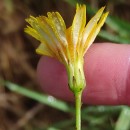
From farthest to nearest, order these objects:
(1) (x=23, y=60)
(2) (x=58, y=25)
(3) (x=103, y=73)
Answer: (1) (x=23, y=60), (3) (x=103, y=73), (2) (x=58, y=25)

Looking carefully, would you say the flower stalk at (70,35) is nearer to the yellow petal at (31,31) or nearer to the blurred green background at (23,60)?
the yellow petal at (31,31)

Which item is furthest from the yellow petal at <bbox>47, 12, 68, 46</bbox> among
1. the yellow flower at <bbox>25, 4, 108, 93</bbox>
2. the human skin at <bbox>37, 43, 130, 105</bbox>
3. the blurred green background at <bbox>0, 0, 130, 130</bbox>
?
the blurred green background at <bbox>0, 0, 130, 130</bbox>

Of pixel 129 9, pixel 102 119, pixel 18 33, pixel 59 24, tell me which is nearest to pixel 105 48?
pixel 59 24

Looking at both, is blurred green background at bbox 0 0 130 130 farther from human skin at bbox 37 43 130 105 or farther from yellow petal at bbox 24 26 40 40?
yellow petal at bbox 24 26 40 40

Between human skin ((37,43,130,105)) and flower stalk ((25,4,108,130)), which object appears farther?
human skin ((37,43,130,105))

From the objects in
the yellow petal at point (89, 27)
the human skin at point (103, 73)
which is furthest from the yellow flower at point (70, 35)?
the human skin at point (103, 73)

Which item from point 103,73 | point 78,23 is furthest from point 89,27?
point 103,73

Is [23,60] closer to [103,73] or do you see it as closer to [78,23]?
[103,73]
